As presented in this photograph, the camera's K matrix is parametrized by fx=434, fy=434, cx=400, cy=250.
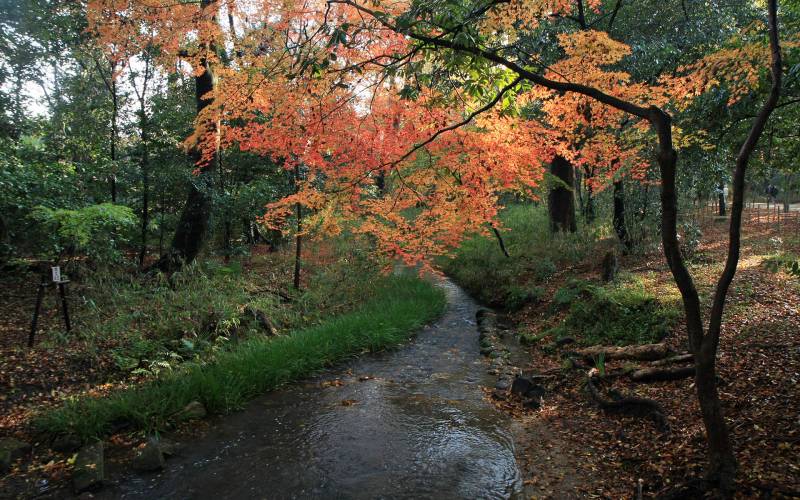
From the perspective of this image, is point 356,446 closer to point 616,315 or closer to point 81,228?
point 616,315

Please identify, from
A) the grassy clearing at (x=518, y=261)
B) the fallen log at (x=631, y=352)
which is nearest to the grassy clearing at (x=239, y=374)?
the grassy clearing at (x=518, y=261)

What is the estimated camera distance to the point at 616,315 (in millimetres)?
7133

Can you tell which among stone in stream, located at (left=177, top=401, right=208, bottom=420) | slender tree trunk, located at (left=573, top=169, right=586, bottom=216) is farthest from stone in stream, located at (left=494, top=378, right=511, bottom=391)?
slender tree trunk, located at (left=573, top=169, right=586, bottom=216)

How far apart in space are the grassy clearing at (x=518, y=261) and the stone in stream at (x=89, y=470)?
322 inches

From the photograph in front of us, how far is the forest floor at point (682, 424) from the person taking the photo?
3.27m

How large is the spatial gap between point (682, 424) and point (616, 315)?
3335 mm

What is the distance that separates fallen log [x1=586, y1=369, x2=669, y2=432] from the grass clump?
1717mm

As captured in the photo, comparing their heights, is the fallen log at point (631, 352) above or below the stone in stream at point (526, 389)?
above

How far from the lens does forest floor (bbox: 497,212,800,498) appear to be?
327 cm

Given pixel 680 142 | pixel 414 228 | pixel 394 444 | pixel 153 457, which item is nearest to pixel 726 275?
pixel 394 444

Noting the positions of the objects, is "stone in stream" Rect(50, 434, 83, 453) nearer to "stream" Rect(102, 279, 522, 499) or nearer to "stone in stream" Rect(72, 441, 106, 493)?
"stone in stream" Rect(72, 441, 106, 493)

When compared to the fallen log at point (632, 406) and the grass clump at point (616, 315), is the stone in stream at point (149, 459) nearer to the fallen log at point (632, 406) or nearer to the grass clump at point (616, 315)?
the fallen log at point (632, 406)

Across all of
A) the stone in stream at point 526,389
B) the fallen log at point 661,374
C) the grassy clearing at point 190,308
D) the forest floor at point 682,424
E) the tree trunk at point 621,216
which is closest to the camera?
the forest floor at point 682,424

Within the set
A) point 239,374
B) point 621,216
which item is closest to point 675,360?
point 239,374
